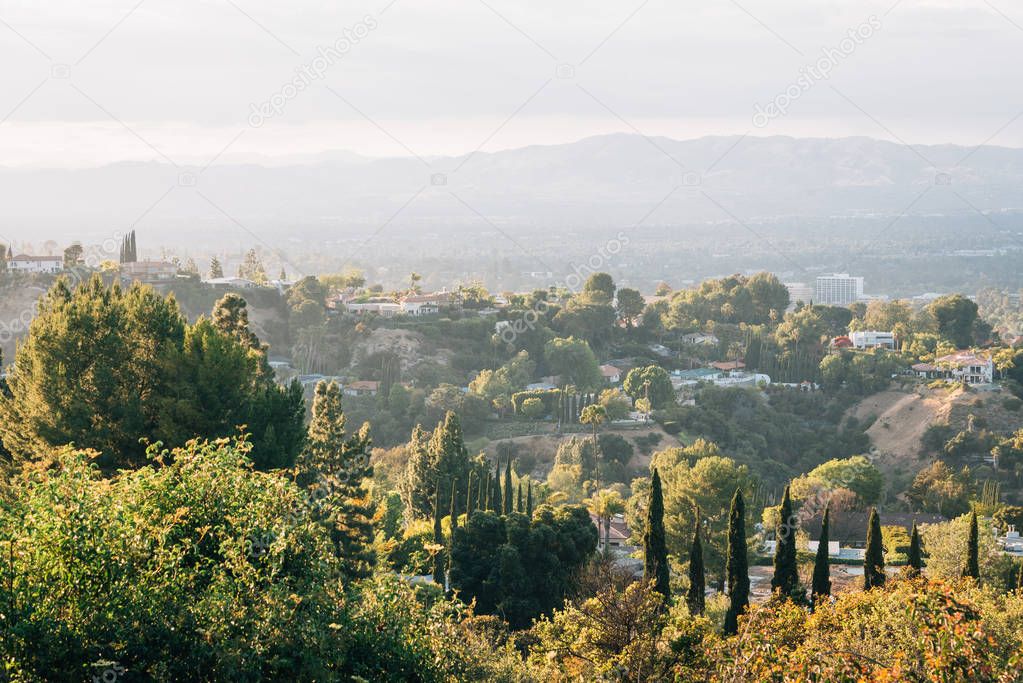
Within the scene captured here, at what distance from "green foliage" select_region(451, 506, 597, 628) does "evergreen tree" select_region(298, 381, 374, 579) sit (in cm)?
201

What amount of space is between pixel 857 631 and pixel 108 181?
17422 cm

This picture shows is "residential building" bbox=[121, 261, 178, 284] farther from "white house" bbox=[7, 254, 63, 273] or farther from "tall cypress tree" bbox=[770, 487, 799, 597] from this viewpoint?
"tall cypress tree" bbox=[770, 487, 799, 597]

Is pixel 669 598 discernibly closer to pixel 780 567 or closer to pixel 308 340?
pixel 780 567

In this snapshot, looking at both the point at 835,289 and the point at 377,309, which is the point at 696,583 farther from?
the point at 835,289

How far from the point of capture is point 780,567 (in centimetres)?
2231

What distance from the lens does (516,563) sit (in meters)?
23.6

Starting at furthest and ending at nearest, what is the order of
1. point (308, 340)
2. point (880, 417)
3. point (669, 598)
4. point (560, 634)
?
point (308, 340) → point (880, 417) → point (669, 598) → point (560, 634)

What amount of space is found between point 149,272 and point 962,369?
44759mm

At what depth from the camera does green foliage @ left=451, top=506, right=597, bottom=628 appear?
2358cm

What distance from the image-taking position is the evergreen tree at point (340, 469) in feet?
77.4

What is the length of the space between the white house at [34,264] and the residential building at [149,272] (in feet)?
11.9

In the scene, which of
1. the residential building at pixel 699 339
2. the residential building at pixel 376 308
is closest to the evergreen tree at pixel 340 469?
the residential building at pixel 376 308

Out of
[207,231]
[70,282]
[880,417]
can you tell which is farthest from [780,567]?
[207,231]

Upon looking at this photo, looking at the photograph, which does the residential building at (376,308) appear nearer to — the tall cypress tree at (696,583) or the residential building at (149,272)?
the residential building at (149,272)
